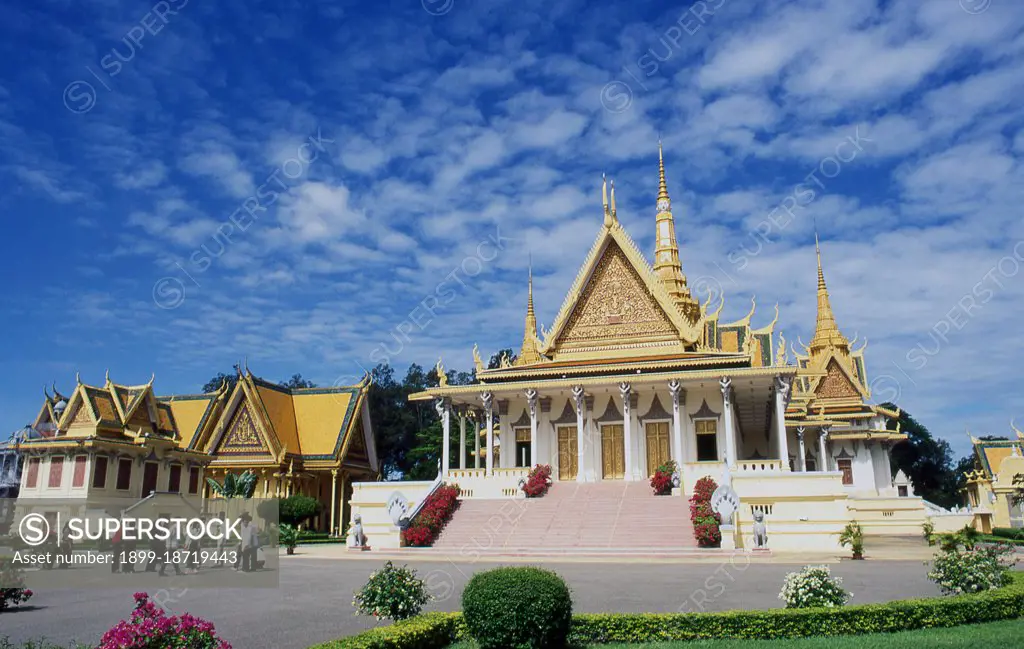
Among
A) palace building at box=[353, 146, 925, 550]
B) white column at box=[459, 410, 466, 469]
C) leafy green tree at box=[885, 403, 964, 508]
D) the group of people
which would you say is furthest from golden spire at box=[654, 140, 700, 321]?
leafy green tree at box=[885, 403, 964, 508]

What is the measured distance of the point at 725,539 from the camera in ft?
58.7

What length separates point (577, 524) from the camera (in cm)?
2061

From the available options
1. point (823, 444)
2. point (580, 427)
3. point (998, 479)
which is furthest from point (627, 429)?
point (998, 479)

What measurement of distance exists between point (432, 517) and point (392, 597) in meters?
13.6

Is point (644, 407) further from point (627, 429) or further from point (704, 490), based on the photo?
point (704, 490)

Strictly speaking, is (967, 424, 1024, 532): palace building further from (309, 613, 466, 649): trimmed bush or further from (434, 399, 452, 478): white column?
(309, 613, 466, 649): trimmed bush

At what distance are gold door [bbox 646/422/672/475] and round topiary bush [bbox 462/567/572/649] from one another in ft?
69.6

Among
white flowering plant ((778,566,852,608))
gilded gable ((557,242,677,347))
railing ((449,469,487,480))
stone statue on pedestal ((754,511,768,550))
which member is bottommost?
white flowering plant ((778,566,852,608))

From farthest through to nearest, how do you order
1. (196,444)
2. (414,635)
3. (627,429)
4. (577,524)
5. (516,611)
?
(196,444), (627,429), (577,524), (414,635), (516,611)

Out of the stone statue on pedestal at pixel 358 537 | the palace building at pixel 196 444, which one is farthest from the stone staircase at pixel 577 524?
the palace building at pixel 196 444

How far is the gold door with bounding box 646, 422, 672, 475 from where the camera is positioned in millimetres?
27453

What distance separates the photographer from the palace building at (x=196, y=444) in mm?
33125

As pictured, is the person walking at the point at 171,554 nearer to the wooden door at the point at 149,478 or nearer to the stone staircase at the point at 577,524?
the stone staircase at the point at 577,524

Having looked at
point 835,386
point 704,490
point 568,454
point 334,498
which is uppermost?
point 835,386
